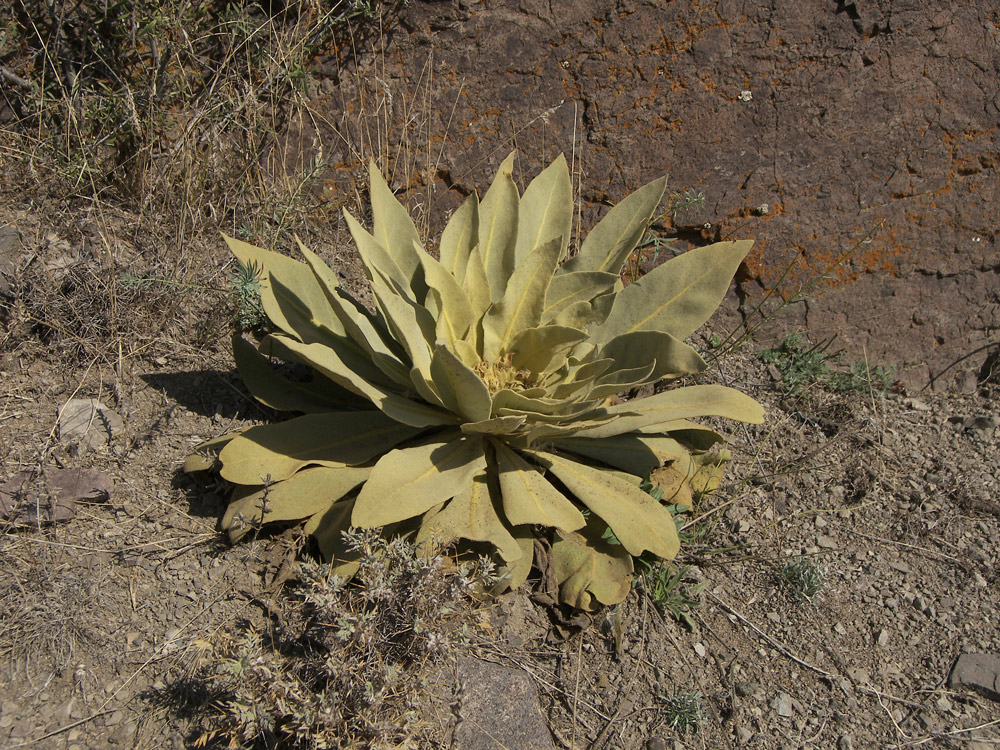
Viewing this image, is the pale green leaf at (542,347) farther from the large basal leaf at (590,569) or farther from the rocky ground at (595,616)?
the rocky ground at (595,616)

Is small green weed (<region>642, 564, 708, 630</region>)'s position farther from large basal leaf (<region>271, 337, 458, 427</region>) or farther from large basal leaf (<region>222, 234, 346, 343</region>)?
large basal leaf (<region>222, 234, 346, 343</region>)

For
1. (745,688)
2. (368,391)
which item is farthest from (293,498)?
(745,688)

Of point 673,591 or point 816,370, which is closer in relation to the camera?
point 673,591

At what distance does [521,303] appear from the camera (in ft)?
8.96

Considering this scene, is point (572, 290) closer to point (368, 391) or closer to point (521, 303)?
point (521, 303)

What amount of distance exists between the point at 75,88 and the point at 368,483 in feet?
8.46

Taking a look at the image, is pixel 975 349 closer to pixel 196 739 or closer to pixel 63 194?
pixel 196 739

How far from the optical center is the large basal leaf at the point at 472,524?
2.36m

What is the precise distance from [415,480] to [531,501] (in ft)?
1.19

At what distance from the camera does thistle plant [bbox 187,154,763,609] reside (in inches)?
96.3

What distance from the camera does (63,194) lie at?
11.5 feet

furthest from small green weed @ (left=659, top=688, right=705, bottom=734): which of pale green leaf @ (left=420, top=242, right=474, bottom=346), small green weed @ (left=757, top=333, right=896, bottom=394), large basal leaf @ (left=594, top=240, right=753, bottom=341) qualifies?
small green weed @ (left=757, top=333, right=896, bottom=394)

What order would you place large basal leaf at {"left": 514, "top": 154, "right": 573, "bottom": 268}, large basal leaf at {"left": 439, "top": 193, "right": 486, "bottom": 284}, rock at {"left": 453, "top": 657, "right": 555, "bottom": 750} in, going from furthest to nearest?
1. large basal leaf at {"left": 514, "top": 154, "right": 573, "bottom": 268}
2. large basal leaf at {"left": 439, "top": 193, "right": 486, "bottom": 284}
3. rock at {"left": 453, "top": 657, "right": 555, "bottom": 750}

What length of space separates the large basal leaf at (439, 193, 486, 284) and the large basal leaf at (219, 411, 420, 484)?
1.99 ft
